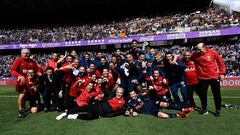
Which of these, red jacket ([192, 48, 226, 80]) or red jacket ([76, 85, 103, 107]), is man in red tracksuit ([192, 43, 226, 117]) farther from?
red jacket ([76, 85, 103, 107])

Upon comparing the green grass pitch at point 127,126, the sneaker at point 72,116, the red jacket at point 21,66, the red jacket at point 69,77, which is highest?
the red jacket at point 21,66

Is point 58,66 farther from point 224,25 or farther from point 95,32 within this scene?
point 95,32

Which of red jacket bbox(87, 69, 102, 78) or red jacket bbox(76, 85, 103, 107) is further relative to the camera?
red jacket bbox(87, 69, 102, 78)

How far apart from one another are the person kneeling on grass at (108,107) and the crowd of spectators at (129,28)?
2495 cm

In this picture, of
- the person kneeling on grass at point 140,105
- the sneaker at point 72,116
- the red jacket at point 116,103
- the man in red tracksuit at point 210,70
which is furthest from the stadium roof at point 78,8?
the sneaker at point 72,116

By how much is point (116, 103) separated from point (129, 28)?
29311mm

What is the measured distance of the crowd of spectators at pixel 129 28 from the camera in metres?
31.3

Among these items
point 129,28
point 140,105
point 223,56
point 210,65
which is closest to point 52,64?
point 140,105

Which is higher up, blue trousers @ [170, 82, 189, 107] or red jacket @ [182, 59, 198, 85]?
red jacket @ [182, 59, 198, 85]

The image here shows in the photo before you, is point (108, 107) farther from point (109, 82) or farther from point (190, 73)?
point (190, 73)

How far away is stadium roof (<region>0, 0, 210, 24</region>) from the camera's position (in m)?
41.7

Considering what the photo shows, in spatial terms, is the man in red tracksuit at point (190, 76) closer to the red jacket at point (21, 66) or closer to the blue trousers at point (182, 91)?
the blue trousers at point (182, 91)

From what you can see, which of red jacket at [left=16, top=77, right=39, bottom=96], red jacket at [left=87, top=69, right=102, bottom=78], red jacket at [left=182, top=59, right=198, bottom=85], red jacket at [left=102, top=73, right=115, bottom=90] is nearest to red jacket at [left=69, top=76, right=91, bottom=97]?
red jacket at [left=87, top=69, right=102, bottom=78]

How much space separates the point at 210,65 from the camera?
7754 mm
